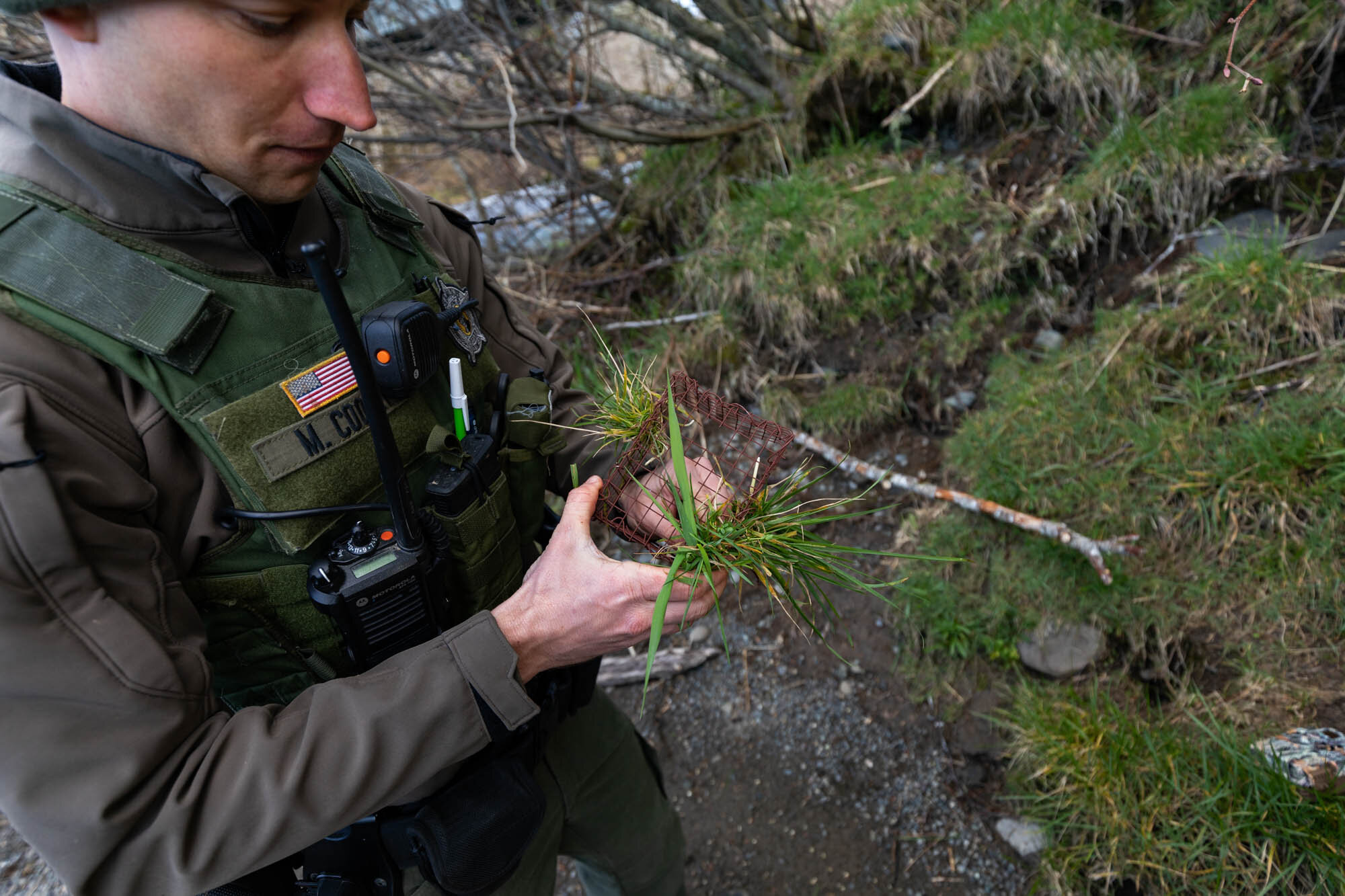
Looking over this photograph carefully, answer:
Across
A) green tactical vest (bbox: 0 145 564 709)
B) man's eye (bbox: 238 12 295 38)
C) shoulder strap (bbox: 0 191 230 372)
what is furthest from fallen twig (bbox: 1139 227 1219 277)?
shoulder strap (bbox: 0 191 230 372)

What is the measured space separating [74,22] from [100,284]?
1.27 ft

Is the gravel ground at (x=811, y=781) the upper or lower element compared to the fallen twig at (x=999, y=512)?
lower

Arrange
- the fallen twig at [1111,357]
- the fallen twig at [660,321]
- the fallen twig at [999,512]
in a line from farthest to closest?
the fallen twig at [660,321], the fallen twig at [1111,357], the fallen twig at [999,512]

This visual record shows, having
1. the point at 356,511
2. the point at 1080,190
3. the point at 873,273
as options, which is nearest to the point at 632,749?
the point at 356,511

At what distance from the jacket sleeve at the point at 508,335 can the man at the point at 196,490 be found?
1.29 ft

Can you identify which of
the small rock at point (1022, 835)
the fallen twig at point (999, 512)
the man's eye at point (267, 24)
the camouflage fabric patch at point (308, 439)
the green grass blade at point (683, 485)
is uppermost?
the man's eye at point (267, 24)

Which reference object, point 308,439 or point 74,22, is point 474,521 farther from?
point 74,22

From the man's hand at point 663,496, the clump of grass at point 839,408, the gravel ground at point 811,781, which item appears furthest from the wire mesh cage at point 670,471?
the clump of grass at point 839,408

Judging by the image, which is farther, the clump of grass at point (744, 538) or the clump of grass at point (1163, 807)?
the clump of grass at point (1163, 807)

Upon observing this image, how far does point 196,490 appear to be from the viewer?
138 cm

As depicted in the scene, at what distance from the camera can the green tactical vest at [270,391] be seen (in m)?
1.22

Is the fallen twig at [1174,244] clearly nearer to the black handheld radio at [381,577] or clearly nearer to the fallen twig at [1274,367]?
the fallen twig at [1274,367]

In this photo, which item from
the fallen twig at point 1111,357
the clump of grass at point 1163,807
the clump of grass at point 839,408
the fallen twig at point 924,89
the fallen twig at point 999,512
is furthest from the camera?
the fallen twig at point 924,89

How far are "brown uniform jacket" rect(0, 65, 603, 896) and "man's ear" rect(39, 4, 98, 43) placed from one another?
0.12m
